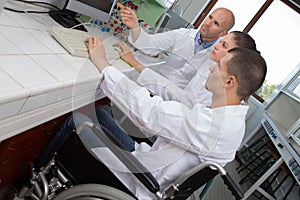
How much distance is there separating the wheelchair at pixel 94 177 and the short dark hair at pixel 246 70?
327 mm

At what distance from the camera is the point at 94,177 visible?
835mm

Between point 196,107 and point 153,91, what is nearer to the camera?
point 196,107

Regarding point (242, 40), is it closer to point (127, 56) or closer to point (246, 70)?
point (246, 70)

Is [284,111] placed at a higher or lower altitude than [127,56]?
higher

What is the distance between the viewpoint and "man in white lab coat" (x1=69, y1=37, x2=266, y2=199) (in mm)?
786

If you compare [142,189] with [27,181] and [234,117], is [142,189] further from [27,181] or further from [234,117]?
[27,181]

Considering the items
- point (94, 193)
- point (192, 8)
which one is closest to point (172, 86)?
point (94, 193)

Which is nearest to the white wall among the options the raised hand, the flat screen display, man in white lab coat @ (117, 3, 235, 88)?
the flat screen display

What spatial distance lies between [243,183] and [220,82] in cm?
242

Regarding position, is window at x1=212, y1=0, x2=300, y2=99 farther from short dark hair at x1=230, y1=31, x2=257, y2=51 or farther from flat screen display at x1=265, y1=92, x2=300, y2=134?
short dark hair at x1=230, y1=31, x2=257, y2=51

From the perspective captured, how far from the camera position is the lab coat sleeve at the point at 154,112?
2.56 ft

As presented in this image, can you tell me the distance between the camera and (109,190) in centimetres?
73

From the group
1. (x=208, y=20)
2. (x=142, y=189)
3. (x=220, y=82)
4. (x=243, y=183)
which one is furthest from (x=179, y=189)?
(x=243, y=183)

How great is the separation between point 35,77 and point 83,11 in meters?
0.76
